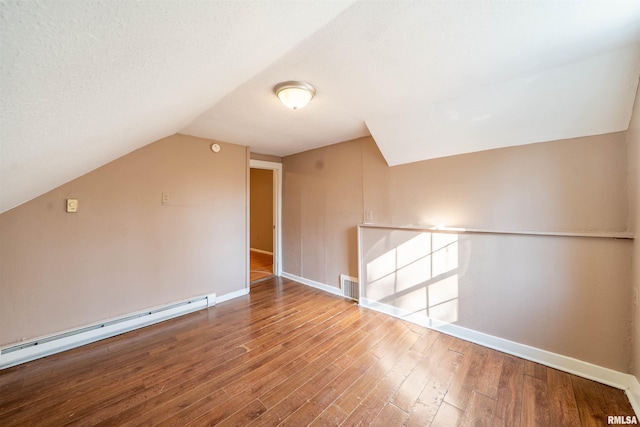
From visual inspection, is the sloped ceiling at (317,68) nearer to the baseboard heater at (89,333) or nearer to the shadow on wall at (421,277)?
the shadow on wall at (421,277)

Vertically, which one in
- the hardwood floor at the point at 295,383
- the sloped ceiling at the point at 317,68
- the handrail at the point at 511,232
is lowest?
the hardwood floor at the point at 295,383

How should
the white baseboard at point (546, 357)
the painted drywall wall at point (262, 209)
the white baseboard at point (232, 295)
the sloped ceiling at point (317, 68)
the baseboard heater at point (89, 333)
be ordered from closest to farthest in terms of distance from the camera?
the sloped ceiling at point (317, 68)
the white baseboard at point (546, 357)
the baseboard heater at point (89, 333)
the white baseboard at point (232, 295)
the painted drywall wall at point (262, 209)

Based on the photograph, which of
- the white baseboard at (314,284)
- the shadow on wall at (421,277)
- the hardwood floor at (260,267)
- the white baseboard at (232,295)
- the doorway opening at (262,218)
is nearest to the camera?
the shadow on wall at (421,277)

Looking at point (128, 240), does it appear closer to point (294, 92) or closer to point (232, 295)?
point (232, 295)

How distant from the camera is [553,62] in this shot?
1.54m

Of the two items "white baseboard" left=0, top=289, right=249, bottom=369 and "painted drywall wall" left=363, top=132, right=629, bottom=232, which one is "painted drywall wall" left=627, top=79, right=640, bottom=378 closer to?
"painted drywall wall" left=363, top=132, right=629, bottom=232

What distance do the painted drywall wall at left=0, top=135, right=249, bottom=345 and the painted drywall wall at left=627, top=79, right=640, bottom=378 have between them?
375 cm

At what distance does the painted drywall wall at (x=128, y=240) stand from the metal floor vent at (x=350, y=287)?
1.50 metres

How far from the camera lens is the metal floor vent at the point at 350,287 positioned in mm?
3266

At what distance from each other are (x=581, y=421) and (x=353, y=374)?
1.38 metres

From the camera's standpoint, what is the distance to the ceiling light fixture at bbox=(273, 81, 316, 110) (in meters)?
1.73

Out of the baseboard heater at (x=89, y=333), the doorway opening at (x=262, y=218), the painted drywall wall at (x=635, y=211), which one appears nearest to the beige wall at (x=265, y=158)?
the doorway opening at (x=262, y=218)

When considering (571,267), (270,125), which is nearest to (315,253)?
(270,125)

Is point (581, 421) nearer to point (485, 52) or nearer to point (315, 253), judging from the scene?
point (485, 52)
